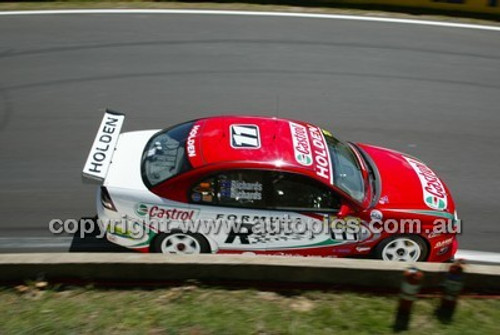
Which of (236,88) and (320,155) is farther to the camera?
(236,88)

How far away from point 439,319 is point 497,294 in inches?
33.7

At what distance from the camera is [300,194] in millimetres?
6324

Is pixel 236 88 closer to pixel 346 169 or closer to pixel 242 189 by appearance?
pixel 346 169

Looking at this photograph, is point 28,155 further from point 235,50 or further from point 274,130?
point 235,50

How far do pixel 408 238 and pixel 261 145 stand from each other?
76.3 inches

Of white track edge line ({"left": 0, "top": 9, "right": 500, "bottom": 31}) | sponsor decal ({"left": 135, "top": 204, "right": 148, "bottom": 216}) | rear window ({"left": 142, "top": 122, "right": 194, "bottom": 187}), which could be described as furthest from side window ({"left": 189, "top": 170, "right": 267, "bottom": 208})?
white track edge line ({"left": 0, "top": 9, "right": 500, "bottom": 31})

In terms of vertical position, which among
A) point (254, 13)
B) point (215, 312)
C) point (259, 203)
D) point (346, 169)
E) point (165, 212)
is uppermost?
point (254, 13)

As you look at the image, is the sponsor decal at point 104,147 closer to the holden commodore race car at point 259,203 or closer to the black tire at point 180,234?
the holden commodore race car at point 259,203

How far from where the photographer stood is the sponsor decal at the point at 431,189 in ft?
21.9

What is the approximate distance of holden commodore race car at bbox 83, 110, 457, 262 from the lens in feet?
20.7

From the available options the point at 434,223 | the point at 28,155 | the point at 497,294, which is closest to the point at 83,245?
the point at 28,155

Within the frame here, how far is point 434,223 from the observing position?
651cm

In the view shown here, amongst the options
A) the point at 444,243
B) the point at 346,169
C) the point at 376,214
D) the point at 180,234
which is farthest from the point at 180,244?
the point at 444,243

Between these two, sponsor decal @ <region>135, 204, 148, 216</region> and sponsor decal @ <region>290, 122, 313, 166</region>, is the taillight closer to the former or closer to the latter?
sponsor decal @ <region>135, 204, 148, 216</region>
